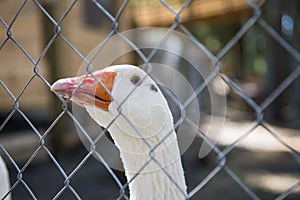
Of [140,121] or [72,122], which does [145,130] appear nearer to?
[140,121]

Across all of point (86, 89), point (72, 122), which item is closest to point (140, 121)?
point (86, 89)

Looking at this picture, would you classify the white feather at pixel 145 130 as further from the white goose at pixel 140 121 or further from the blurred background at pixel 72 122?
the blurred background at pixel 72 122

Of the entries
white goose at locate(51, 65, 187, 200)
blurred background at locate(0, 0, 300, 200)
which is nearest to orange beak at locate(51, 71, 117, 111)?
white goose at locate(51, 65, 187, 200)

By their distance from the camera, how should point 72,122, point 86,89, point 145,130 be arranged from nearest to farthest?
point 86,89, point 145,130, point 72,122

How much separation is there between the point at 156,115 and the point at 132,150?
0.19 meters

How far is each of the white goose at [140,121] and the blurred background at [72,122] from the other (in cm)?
43

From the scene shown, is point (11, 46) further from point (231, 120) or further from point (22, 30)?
point (231, 120)

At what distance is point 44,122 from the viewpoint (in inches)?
328

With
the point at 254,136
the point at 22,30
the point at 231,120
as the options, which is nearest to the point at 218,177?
the point at 254,136

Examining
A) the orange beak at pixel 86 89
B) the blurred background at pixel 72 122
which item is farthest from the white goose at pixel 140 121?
the blurred background at pixel 72 122

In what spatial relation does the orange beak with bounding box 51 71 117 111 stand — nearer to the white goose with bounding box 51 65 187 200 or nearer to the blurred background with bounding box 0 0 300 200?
the white goose with bounding box 51 65 187 200

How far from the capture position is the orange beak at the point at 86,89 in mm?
1667

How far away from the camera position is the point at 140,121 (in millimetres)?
1836

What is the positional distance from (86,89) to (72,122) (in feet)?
17.4
